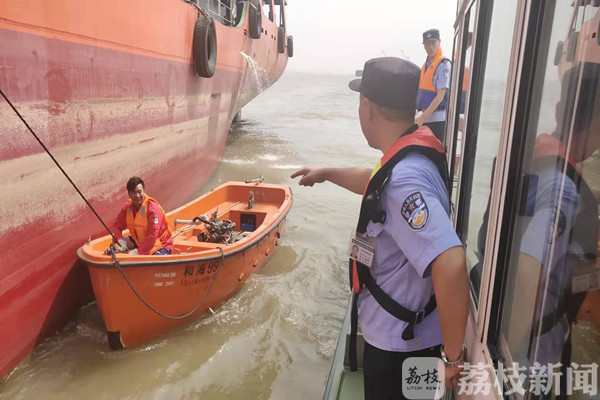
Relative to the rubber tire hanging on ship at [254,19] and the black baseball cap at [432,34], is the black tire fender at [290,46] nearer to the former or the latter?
the rubber tire hanging on ship at [254,19]

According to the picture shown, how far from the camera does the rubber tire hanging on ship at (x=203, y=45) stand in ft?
22.4

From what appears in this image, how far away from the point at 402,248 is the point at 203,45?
6.48 m

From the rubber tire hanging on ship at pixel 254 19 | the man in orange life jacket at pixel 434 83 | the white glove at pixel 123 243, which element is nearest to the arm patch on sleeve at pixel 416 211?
the white glove at pixel 123 243

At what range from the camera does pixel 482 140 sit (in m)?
2.12

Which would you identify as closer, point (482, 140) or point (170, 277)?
point (482, 140)

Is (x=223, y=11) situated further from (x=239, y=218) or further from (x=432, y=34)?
(x=432, y=34)

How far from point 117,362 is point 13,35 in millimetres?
2805

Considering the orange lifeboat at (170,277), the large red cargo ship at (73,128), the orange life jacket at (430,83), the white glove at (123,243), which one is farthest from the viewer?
the orange life jacket at (430,83)

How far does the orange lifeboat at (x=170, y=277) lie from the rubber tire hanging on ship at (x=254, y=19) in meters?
7.30

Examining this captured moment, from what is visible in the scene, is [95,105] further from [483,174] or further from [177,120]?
[483,174]

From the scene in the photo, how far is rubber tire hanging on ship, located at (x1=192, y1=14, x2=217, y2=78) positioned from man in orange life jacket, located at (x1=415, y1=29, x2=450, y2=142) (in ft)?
12.2

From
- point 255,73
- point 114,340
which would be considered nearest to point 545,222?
point 114,340

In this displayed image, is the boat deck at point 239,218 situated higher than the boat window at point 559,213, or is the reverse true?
the boat window at point 559,213

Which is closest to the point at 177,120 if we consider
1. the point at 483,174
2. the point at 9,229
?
the point at 9,229
